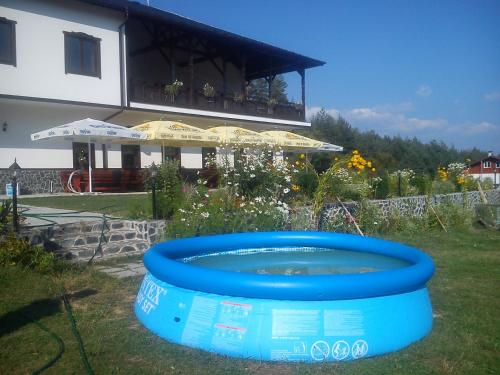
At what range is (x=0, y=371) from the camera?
335 centimetres

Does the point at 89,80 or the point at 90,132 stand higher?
the point at 89,80

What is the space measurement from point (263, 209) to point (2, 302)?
446 centimetres

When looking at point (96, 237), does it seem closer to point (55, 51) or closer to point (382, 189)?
point (382, 189)

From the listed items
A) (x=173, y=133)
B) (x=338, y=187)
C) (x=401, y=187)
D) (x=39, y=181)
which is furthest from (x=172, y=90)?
(x=338, y=187)

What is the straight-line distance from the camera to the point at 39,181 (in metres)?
17.2

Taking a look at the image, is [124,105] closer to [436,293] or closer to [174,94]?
[174,94]

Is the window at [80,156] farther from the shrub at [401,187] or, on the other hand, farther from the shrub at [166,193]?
the shrub at [401,187]

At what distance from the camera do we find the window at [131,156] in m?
20.6

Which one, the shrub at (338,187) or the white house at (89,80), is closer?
the shrub at (338,187)

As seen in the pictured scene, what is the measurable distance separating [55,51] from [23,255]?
13.8 m

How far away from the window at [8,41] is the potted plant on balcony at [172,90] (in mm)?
6545

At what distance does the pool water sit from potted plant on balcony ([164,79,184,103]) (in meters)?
15.3

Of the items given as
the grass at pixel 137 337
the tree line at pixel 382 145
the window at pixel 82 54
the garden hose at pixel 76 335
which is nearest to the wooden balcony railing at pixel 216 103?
the window at pixel 82 54

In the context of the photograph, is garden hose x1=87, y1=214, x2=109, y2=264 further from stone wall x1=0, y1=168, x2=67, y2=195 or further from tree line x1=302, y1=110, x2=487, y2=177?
tree line x1=302, y1=110, x2=487, y2=177
